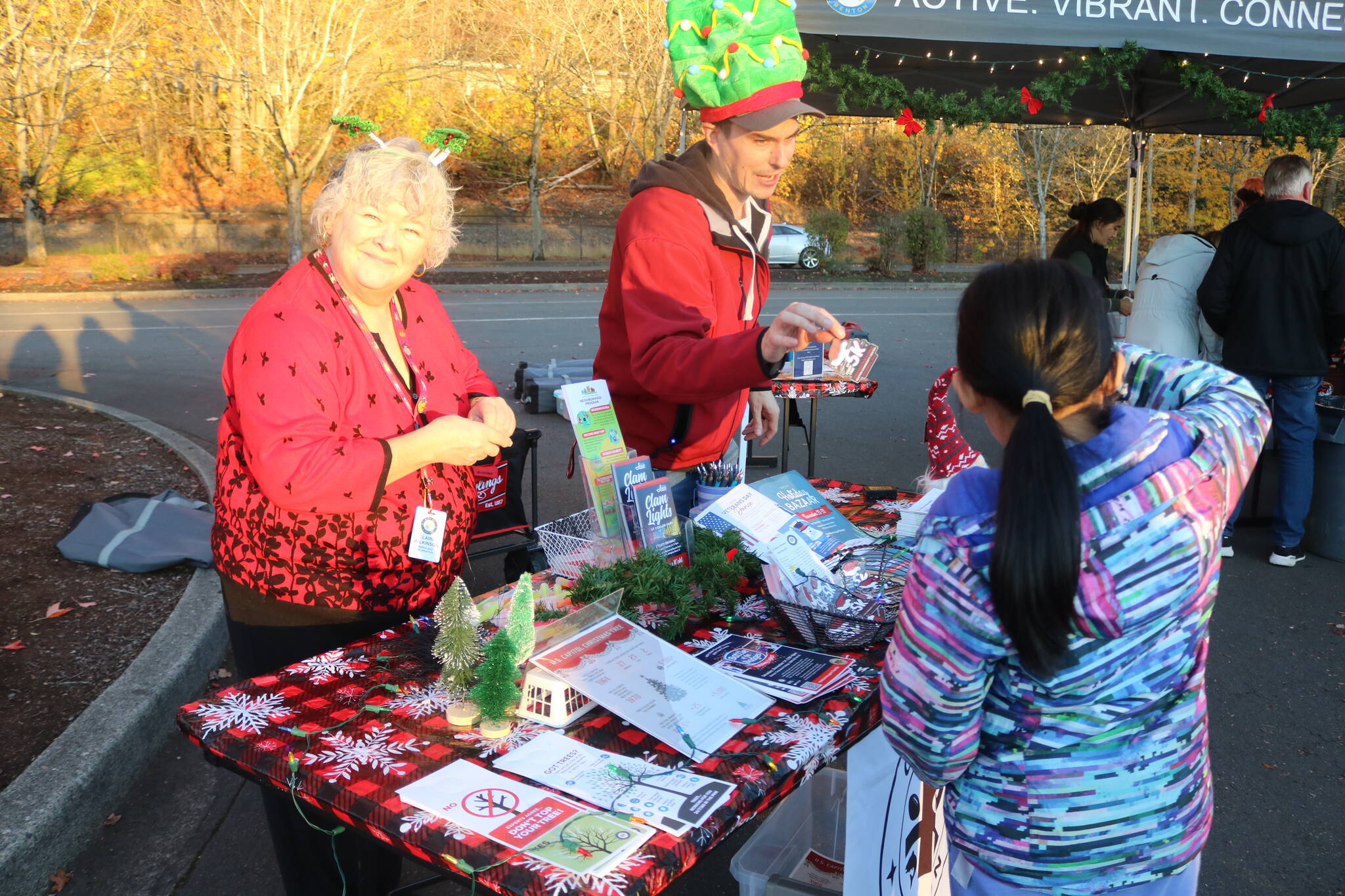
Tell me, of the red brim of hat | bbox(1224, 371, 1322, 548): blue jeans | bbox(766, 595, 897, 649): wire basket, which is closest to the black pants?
bbox(766, 595, 897, 649): wire basket

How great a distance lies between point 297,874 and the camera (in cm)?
223

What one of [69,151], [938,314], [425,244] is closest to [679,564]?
[425,244]

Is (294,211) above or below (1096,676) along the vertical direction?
above

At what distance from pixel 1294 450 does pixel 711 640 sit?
14.9 feet

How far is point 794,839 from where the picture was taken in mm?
2449

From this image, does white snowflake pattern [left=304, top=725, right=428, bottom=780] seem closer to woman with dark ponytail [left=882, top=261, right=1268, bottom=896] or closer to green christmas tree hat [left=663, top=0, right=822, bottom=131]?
woman with dark ponytail [left=882, top=261, right=1268, bottom=896]

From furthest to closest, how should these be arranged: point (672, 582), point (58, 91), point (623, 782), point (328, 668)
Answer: point (58, 91) < point (672, 582) < point (328, 668) < point (623, 782)

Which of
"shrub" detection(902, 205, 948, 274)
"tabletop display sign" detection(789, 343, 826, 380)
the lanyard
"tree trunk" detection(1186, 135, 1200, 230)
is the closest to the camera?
the lanyard

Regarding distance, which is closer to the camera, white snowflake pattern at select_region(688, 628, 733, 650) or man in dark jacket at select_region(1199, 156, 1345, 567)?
white snowflake pattern at select_region(688, 628, 733, 650)

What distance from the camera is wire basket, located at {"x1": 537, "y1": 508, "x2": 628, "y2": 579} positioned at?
233 centimetres

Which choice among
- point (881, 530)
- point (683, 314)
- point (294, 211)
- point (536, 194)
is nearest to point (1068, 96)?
point (881, 530)

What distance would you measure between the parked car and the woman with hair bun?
18.0 metres

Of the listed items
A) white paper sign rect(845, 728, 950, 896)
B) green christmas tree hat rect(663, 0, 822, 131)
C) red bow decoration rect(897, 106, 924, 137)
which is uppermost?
red bow decoration rect(897, 106, 924, 137)

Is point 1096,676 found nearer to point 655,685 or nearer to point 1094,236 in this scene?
point 655,685
